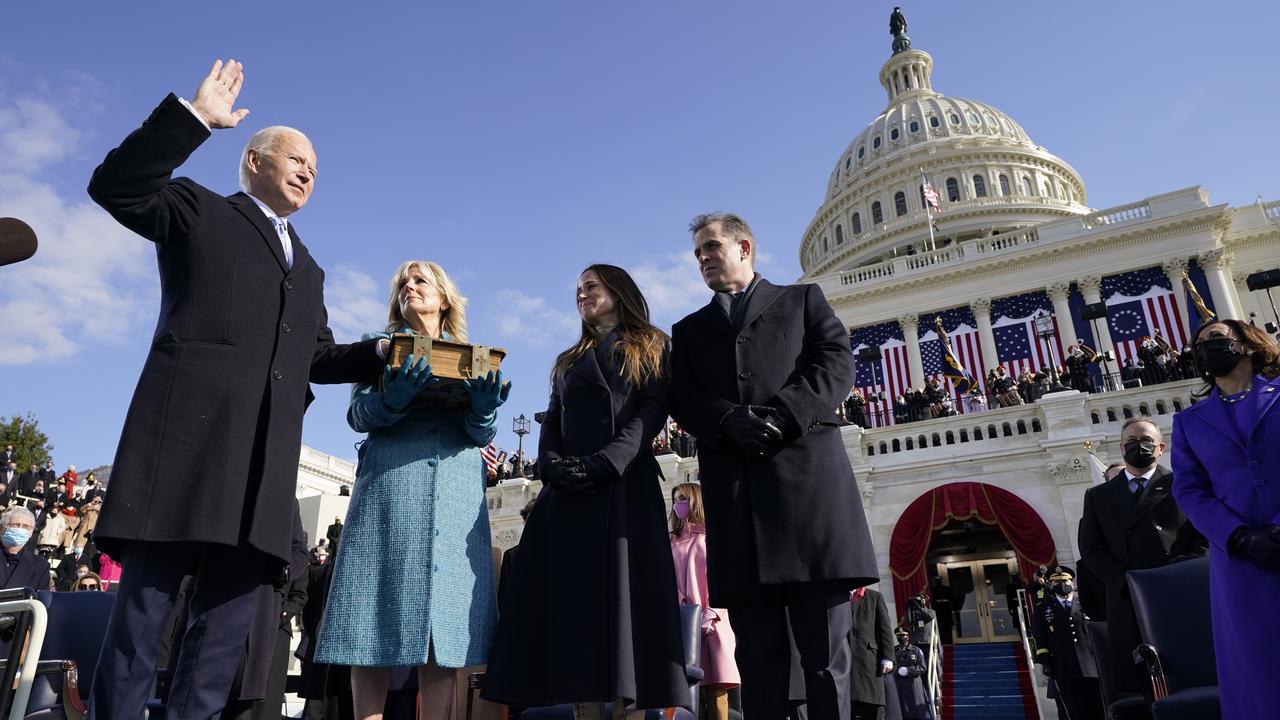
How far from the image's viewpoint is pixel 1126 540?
205 inches

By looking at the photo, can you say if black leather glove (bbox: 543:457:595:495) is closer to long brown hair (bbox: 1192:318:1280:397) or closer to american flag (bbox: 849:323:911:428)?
long brown hair (bbox: 1192:318:1280:397)

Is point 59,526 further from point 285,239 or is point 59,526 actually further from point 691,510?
point 285,239

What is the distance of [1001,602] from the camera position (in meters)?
22.8

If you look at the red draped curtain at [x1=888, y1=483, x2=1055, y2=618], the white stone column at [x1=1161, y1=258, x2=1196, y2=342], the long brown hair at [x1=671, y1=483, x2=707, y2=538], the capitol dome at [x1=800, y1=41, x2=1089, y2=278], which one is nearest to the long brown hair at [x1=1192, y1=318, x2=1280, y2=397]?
the long brown hair at [x1=671, y1=483, x2=707, y2=538]

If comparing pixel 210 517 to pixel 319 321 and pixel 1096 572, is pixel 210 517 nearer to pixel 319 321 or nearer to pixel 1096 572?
pixel 319 321

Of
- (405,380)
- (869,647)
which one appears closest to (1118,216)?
(869,647)

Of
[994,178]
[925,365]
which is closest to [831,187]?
[994,178]

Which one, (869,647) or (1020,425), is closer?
(869,647)

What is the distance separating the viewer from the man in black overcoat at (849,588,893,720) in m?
7.63

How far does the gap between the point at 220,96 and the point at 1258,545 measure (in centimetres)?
402

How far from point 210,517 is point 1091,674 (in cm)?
870

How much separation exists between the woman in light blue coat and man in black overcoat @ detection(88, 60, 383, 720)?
51cm

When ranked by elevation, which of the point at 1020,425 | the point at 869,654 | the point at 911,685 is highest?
the point at 1020,425

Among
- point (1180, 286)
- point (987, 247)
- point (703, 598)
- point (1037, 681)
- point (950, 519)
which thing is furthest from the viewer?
point (987, 247)
